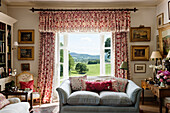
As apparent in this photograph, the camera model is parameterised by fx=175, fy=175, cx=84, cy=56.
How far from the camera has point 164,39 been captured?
5.11 metres

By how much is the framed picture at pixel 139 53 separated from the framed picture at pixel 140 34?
269 mm

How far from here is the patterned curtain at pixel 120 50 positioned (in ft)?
18.7

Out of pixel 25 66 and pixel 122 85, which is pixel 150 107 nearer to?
pixel 122 85

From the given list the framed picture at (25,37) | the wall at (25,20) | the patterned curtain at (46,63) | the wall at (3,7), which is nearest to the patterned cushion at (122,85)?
the patterned curtain at (46,63)

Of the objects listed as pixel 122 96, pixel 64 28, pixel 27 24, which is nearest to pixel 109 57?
pixel 64 28

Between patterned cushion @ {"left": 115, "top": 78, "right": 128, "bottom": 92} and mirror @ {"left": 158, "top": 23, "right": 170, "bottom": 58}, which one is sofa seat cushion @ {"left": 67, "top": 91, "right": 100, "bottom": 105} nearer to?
patterned cushion @ {"left": 115, "top": 78, "right": 128, "bottom": 92}

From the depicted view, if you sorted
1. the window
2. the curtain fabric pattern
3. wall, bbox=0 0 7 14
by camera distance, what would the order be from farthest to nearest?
the window
the curtain fabric pattern
wall, bbox=0 0 7 14

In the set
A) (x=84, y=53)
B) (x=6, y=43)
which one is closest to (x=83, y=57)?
(x=84, y=53)

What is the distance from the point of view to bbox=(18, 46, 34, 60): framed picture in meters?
5.89

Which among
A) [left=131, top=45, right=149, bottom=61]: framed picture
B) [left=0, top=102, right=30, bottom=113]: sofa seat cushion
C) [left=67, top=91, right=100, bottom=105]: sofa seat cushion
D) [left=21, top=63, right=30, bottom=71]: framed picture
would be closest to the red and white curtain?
[left=131, top=45, right=149, bottom=61]: framed picture

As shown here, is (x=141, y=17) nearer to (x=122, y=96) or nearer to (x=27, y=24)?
(x=122, y=96)

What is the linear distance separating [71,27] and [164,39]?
2873 mm

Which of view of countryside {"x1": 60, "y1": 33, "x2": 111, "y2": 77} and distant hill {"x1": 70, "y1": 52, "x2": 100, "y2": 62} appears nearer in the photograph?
view of countryside {"x1": 60, "y1": 33, "x2": 111, "y2": 77}

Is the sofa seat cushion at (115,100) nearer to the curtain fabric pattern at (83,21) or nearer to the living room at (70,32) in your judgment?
the living room at (70,32)
